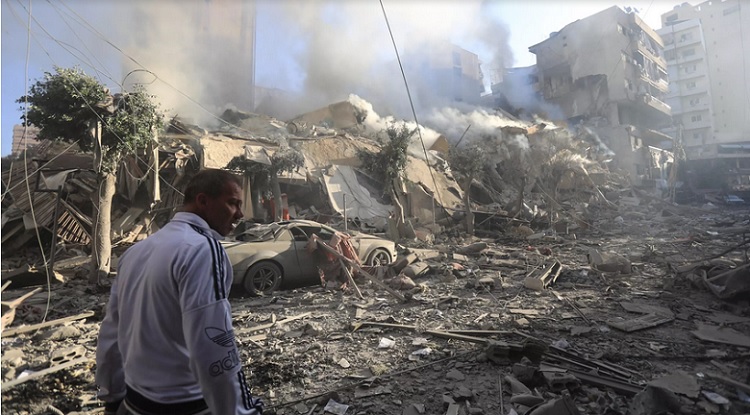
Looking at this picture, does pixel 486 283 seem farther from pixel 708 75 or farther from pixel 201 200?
pixel 708 75

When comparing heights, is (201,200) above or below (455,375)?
above

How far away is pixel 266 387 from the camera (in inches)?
137

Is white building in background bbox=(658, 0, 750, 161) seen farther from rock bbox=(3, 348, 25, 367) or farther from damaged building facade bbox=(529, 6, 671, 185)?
rock bbox=(3, 348, 25, 367)

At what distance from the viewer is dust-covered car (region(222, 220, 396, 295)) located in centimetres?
686

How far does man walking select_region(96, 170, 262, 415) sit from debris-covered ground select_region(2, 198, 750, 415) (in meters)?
1.94

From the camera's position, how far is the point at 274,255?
23.7ft

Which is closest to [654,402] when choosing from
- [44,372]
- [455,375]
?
[455,375]

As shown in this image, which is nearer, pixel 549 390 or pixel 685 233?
pixel 549 390

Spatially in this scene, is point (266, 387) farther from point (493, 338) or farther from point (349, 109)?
point (349, 109)

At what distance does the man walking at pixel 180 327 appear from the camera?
127 centimetres

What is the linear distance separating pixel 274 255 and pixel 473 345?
4.33 metres

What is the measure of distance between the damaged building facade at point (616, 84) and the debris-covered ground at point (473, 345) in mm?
37770

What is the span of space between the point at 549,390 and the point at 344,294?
443 centimetres

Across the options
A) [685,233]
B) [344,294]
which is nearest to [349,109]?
[685,233]
